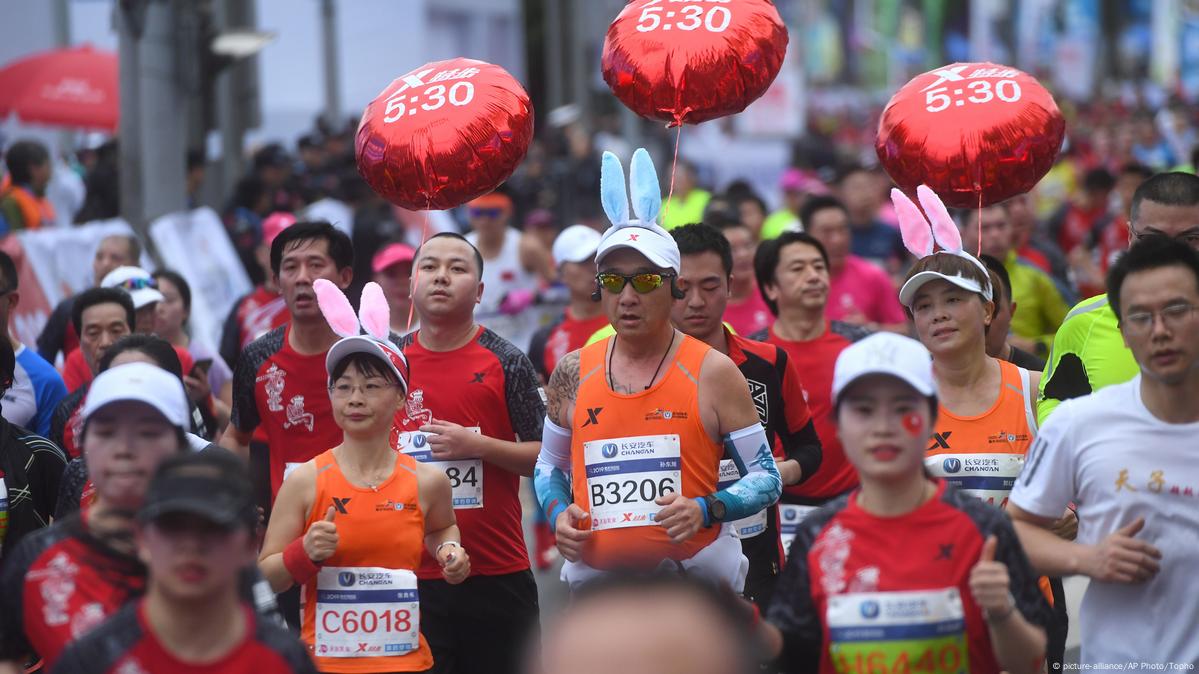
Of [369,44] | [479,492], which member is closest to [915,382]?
[479,492]

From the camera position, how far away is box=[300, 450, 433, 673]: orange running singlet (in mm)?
5379

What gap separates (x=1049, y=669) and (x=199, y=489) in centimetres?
340

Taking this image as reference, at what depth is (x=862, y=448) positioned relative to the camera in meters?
4.04

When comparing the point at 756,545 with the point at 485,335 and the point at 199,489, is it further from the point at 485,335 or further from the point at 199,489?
the point at 199,489

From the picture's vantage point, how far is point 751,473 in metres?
5.59

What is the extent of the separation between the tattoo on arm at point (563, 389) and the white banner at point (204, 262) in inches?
284

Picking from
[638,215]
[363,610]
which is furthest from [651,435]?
[363,610]

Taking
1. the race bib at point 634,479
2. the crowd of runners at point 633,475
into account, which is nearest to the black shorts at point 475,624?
the crowd of runners at point 633,475

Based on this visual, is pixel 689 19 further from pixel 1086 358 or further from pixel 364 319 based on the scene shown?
pixel 1086 358

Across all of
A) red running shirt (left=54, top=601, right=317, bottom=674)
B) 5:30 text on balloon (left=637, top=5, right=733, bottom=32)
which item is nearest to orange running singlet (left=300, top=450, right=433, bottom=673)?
red running shirt (left=54, top=601, right=317, bottom=674)

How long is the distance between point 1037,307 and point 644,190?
4.16 meters

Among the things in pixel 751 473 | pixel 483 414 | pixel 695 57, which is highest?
pixel 695 57

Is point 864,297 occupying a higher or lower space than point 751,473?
lower

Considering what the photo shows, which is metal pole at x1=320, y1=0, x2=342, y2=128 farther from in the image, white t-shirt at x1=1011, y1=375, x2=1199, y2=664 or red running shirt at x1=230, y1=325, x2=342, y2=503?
white t-shirt at x1=1011, y1=375, x2=1199, y2=664
